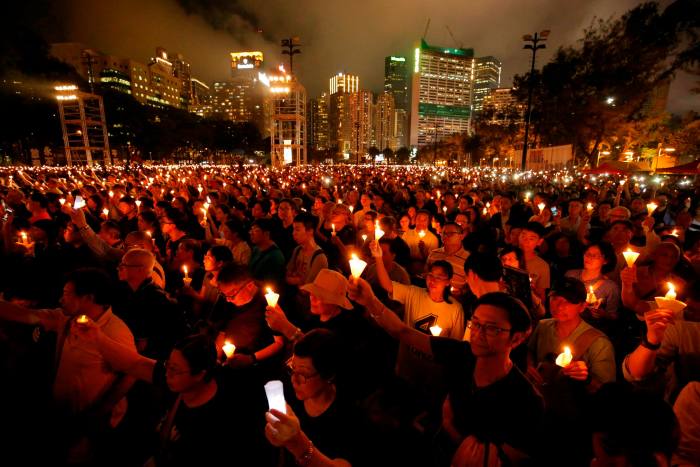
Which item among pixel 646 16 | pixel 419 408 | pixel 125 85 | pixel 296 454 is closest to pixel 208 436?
pixel 296 454

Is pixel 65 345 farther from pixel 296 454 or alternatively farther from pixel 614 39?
pixel 614 39

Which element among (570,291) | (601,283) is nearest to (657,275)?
(601,283)

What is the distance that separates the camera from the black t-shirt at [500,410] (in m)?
1.81

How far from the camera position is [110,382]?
2768 mm

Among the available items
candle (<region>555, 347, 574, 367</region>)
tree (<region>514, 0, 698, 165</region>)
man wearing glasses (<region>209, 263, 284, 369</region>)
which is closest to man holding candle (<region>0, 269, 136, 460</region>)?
man wearing glasses (<region>209, 263, 284, 369</region>)

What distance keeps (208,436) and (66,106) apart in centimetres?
5528

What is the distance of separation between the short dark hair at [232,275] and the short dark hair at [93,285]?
872 millimetres

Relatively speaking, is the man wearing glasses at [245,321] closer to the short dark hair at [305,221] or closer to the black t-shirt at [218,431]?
the black t-shirt at [218,431]

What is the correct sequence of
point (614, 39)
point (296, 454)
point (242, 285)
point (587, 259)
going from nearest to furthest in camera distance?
1. point (296, 454)
2. point (242, 285)
3. point (587, 259)
4. point (614, 39)

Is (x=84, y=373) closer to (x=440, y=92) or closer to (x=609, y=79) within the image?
(x=609, y=79)

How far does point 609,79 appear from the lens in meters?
27.6

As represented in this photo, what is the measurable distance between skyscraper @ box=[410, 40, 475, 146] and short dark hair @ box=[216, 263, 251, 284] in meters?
174

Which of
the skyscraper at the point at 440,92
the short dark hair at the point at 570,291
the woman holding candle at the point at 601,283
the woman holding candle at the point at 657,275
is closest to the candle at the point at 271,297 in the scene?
the short dark hair at the point at 570,291

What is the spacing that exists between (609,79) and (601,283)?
31.4 m
